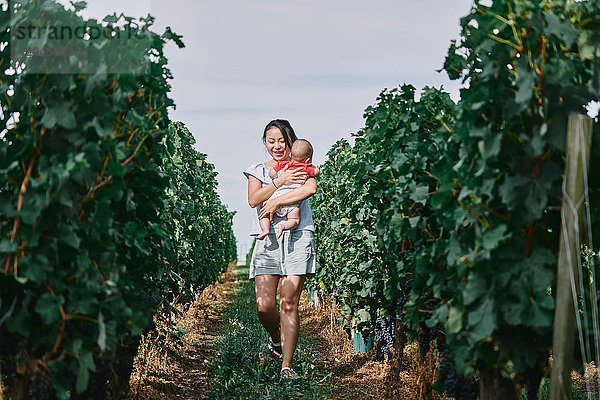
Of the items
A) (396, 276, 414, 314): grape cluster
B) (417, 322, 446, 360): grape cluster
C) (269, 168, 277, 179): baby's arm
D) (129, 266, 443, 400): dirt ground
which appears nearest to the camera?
(417, 322, 446, 360): grape cluster

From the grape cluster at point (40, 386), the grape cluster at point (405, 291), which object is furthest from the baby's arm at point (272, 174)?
the grape cluster at point (40, 386)

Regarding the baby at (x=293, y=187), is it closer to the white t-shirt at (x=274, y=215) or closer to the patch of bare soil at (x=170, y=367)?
the white t-shirt at (x=274, y=215)

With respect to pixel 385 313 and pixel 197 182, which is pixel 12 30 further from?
pixel 197 182

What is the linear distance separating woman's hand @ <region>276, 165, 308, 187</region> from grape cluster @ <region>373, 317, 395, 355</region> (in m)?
1.42

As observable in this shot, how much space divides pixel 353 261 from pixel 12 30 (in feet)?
14.0

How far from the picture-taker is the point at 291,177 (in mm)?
5527

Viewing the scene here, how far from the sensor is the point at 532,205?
8.60 feet

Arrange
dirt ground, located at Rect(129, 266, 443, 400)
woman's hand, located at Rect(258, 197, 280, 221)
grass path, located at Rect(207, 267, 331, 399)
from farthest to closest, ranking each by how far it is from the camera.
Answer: woman's hand, located at Rect(258, 197, 280, 221) → grass path, located at Rect(207, 267, 331, 399) → dirt ground, located at Rect(129, 266, 443, 400)

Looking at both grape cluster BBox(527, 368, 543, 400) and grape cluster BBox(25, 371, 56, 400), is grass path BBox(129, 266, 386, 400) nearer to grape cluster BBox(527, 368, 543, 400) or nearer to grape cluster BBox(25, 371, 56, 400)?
grape cluster BBox(25, 371, 56, 400)

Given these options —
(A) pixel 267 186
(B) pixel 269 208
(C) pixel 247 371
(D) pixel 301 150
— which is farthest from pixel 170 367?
(D) pixel 301 150

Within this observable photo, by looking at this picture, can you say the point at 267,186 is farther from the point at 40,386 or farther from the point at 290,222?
the point at 40,386

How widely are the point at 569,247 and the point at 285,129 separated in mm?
3513

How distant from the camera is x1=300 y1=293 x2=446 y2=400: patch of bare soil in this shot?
430 cm

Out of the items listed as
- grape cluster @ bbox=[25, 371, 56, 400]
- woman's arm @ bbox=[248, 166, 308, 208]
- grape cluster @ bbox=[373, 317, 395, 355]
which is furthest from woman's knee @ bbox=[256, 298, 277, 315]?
grape cluster @ bbox=[25, 371, 56, 400]
